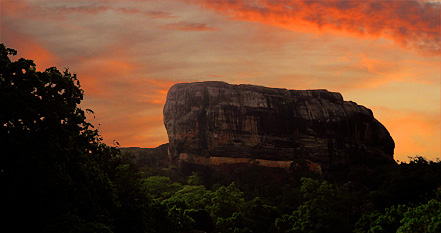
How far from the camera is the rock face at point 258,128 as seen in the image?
10038cm

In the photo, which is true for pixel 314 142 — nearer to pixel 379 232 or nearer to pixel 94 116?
pixel 379 232

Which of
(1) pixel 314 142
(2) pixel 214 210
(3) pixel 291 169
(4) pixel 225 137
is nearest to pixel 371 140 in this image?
(1) pixel 314 142

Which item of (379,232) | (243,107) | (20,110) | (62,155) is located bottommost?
(379,232)

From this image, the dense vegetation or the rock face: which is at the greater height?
the rock face

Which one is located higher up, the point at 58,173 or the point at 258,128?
the point at 258,128

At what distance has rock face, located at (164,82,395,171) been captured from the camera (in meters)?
100

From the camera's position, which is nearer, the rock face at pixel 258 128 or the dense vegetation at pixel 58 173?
the dense vegetation at pixel 58 173

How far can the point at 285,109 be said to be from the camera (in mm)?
105750

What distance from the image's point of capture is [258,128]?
102250mm

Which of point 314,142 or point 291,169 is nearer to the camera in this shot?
point 291,169

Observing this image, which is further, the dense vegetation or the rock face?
the rock face

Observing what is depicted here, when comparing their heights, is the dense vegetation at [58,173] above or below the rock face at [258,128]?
below

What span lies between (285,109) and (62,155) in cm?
8787

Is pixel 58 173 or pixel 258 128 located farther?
pixel 258 128
